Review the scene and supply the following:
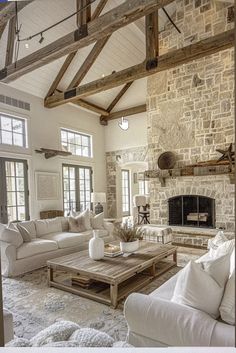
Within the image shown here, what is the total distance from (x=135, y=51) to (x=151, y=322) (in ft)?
21.2

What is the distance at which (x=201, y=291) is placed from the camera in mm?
1486

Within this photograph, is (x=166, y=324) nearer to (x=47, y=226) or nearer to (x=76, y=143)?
(x=47, y=226)

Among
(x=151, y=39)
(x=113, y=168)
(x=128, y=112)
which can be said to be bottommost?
(x=113, y=168)

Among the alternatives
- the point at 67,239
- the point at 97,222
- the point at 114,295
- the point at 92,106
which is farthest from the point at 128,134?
the point at 114,295

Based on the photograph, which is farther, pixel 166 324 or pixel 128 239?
pixel 128 239

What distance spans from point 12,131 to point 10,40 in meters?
1.84

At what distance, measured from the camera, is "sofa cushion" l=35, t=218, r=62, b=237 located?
440 centimetres

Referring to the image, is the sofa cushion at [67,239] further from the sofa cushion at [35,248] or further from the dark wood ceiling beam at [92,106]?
the dark wood ceiling beam at [92,106]

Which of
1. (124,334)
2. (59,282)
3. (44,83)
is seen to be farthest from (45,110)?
(124,334)

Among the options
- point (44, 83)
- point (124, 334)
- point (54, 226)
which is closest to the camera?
point (124, 334)

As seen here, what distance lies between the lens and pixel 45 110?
20.3 feet

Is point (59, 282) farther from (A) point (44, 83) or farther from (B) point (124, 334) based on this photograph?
(A) point (44, 83)

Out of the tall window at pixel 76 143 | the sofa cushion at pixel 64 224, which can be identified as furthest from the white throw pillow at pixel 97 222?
the tall window at pixel 76 143

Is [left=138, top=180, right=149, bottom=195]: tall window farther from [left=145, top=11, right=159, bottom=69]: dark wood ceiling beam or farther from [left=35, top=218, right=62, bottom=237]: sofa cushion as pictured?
[left=145, top=11, right=159, bottom=69]: dark wood ceiling beam
